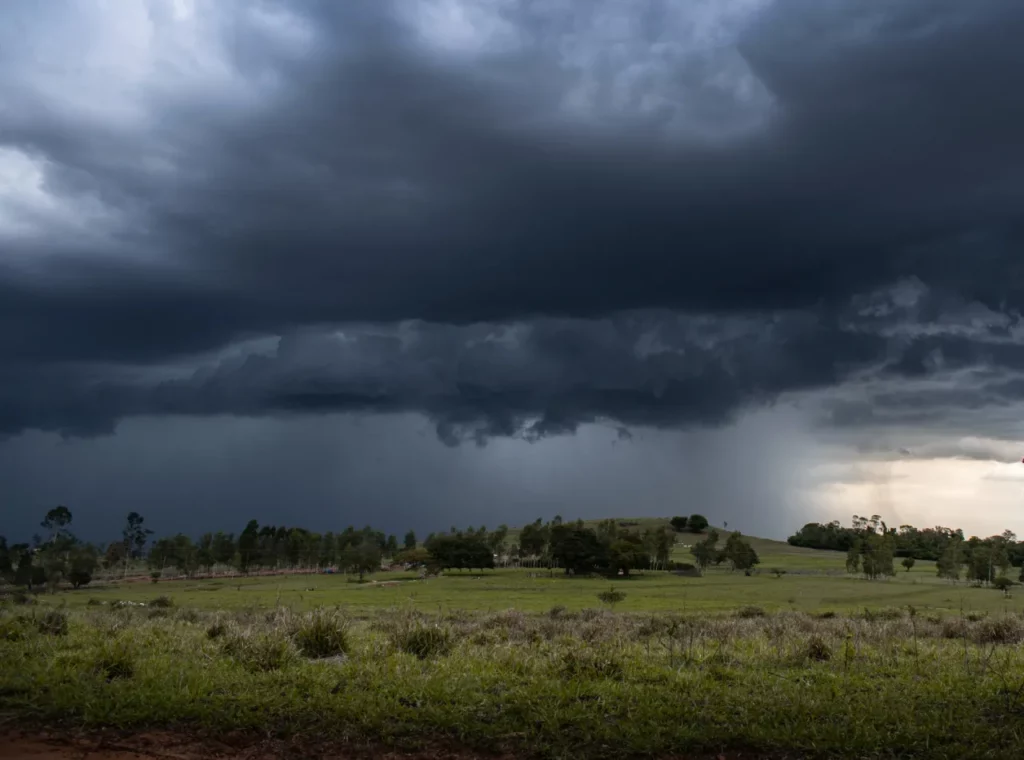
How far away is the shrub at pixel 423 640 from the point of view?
610 inches

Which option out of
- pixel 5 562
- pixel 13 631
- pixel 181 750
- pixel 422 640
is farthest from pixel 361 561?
pixel 181 750

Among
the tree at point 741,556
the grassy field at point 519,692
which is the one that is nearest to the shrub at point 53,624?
the grassy field at point 519,692

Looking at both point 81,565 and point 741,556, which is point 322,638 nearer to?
point 81,565

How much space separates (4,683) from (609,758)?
8819 mm

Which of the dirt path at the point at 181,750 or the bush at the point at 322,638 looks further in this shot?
the bush at the point at 322,638

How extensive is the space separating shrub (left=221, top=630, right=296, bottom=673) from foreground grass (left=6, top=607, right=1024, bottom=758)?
1.5 inches

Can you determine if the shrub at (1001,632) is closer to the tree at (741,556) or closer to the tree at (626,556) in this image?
the tree at (626,556)

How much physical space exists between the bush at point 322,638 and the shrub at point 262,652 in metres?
0.34

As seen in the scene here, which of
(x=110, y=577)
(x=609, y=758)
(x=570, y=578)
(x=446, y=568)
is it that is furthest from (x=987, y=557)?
(x=110, y=577)

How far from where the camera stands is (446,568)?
5630 inches

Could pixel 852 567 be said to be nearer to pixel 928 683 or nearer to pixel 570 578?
pixel 570 578

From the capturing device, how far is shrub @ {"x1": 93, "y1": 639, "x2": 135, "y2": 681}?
41.4 feet

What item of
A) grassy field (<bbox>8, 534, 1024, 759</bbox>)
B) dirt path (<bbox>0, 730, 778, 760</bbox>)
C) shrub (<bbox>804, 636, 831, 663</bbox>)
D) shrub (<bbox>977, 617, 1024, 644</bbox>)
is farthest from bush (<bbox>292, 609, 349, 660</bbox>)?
shrub (<bbox>977, 617, 1024, 644</bbox>)

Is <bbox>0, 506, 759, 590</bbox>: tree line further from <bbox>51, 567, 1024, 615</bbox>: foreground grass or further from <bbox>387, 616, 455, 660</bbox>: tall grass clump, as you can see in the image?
<bbox>387, 616, 455, 660</bbox>: tall grass clump
